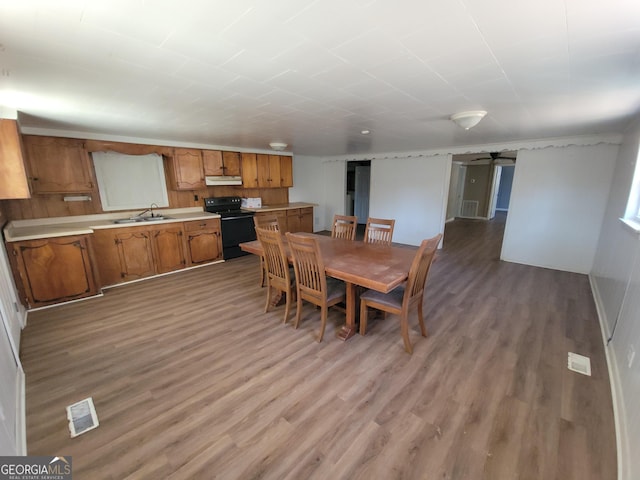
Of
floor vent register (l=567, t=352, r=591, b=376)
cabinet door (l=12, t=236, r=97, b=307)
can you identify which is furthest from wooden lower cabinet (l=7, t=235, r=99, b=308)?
floor vent register (l=567, t=352, r=591, b=376)

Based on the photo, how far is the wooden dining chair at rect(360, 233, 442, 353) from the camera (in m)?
2.10

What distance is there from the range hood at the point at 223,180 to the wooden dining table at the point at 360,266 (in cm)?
236

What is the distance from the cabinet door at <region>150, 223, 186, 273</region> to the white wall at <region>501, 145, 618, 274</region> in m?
5.78

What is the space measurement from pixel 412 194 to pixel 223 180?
161 inches

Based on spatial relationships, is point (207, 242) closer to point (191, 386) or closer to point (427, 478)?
point (191, 386)

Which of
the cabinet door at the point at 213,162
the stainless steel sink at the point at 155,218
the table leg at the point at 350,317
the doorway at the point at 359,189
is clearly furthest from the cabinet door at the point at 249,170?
the table leg at the point at 350,317

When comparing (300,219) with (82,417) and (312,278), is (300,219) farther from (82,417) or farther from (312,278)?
(82,417)

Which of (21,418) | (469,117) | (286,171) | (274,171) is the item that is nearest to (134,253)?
(21,418)

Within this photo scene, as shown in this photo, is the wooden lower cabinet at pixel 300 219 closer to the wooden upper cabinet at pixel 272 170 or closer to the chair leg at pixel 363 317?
the wooden upper cabinet at pixel 272 170

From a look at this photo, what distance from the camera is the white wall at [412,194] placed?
546cm

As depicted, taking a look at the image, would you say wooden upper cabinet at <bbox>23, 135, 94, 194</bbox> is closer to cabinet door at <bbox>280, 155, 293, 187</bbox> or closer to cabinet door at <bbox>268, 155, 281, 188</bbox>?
cabinet door at <bbox>268, 155, 281, 188</bbox>

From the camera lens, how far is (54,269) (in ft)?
10.1

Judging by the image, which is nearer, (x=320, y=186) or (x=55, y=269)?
(x=55, y=269)

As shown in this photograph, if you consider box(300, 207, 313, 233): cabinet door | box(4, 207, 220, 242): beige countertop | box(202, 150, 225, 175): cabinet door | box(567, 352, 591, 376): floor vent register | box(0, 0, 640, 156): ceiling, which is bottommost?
box(567, 352, 591, 376): floor vent register
